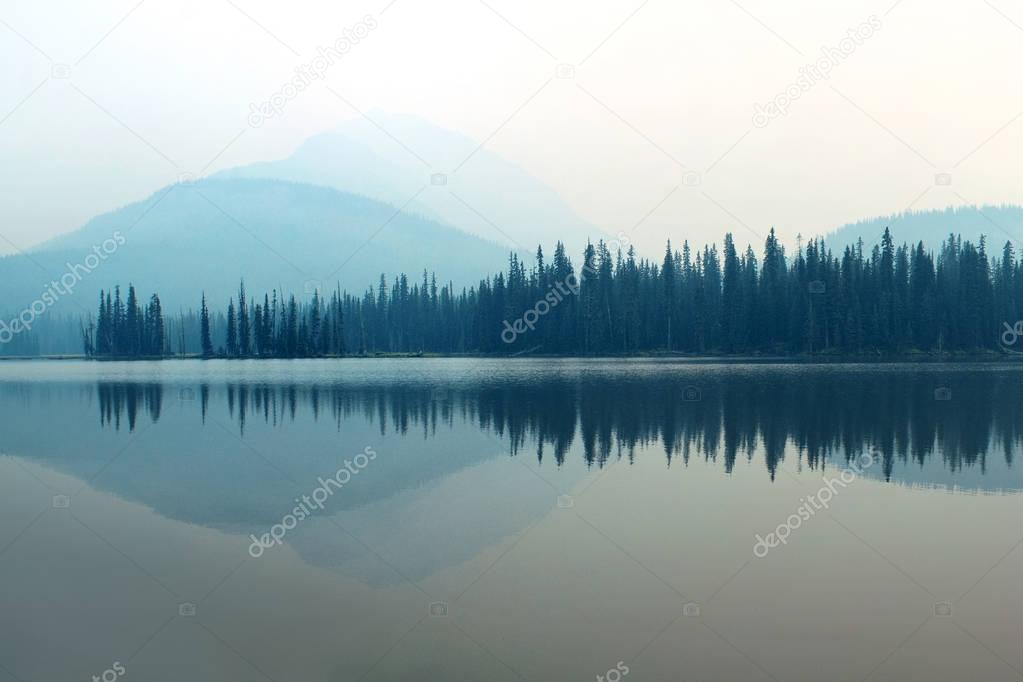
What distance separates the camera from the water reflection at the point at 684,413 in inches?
1065

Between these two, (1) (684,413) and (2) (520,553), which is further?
(1) (684,413)

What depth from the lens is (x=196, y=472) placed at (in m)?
24.9

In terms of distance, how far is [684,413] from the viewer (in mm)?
37062

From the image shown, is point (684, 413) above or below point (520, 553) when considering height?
above

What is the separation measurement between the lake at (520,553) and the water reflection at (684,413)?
1.13ft

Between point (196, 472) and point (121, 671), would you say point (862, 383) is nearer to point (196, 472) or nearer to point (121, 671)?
point (196, 472)

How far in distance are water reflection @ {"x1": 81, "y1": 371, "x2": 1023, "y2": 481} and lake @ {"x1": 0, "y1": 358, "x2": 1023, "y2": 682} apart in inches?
13.5

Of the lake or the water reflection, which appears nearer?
the lake

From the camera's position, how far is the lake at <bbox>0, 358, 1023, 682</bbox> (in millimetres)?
11289

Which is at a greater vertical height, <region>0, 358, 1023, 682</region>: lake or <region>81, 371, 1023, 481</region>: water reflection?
<region>81, 371, 1023, 481</region>: water reflection

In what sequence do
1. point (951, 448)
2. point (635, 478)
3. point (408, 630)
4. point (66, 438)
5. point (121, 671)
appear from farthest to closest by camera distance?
1. point (66, 438)
2. point (951, 448)
3. point (635, 478)
4. point (408, 630)
5. point (121, 671)

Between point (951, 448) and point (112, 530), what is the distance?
24.9 m

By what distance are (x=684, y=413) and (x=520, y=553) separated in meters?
22.8

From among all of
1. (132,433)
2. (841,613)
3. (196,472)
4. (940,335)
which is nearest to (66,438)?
(132,433)
